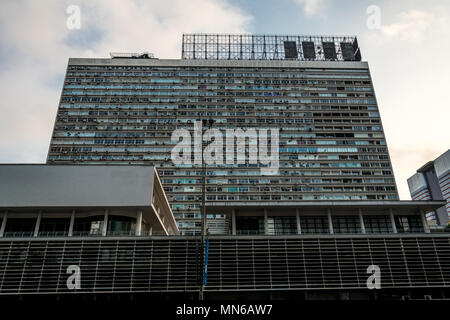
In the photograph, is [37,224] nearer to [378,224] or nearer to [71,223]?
[71,223]

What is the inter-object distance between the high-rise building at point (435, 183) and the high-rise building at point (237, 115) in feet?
264

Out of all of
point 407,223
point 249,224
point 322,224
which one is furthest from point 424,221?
point 249,224

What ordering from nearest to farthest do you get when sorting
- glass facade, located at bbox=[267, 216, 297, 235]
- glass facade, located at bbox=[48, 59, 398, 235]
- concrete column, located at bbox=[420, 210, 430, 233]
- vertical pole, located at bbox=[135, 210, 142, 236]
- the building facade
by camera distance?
1. the building facade
2. vertical pole, located at bbox=[135, 210, 142, 236]
3. concrete column, located at bbox=[420, 210, 430, 233]
4. glass facade, located at bbox=[267, 216, 297, 235]
5. glass facade, located at bbox=[48, 59, 398, 235]

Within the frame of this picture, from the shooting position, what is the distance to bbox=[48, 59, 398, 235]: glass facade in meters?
77.2

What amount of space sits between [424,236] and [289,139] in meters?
51.7

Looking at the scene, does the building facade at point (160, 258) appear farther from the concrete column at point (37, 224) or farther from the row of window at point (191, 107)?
the row of window at point (191, 107)

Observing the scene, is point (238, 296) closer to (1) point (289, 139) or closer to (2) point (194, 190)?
(2) point (194, 190)

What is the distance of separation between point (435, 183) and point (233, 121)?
124m

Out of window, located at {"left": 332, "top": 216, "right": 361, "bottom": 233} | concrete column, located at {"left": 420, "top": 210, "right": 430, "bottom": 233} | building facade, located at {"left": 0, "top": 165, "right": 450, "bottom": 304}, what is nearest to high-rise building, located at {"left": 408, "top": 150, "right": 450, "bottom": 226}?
concrete column, located at {"left": 420, "top": 210, "right": 430, "bottom": 233}

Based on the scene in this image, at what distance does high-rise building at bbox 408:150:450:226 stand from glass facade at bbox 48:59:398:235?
80062 mm

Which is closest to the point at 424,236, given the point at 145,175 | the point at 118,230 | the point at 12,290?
the point at 145,175

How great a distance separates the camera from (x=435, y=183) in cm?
15412

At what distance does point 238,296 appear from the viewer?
32.0 meters

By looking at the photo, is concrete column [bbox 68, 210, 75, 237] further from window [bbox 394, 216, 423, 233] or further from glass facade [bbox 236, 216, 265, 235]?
window [bbox 394, 216, 423, 233]
